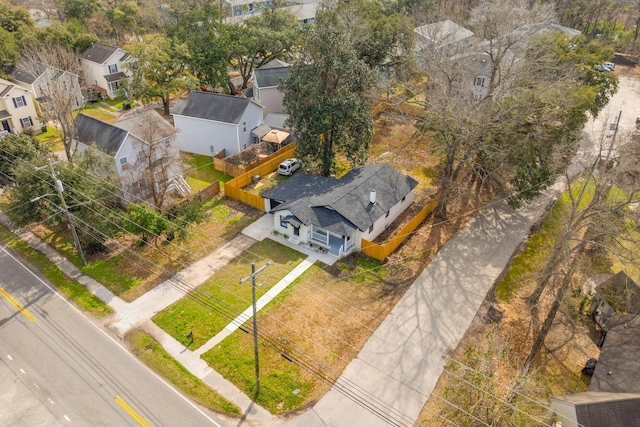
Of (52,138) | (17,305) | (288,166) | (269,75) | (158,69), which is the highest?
(158,69)

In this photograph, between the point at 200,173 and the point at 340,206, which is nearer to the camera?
the point at 340,206

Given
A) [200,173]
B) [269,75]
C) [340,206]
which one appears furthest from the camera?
→ [269,75]

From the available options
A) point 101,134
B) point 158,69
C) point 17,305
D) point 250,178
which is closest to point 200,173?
point 250,178

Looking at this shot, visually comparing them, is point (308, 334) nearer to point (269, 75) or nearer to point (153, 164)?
point (153, 164)

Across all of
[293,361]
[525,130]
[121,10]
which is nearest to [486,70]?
[525,130]

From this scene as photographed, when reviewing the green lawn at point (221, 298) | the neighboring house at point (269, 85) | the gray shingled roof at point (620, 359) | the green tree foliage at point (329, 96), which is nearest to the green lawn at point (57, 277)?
the green lawn at point (221, 298)
